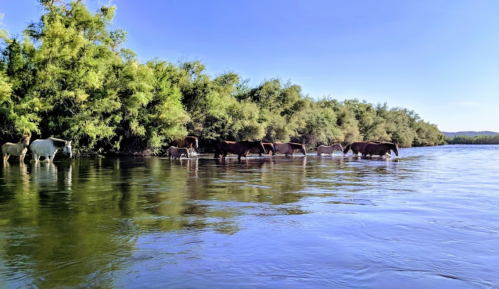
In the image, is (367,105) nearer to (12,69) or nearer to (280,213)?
(12,69)

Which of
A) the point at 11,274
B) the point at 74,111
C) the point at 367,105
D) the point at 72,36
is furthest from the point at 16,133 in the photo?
the point at 367,105

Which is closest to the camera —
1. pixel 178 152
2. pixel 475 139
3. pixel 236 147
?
pixel 178 152

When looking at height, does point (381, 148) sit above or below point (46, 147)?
below

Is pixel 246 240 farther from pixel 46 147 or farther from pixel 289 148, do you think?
pixel 289 148

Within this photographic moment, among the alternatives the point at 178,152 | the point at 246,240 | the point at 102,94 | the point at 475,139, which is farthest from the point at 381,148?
the point at 475,139

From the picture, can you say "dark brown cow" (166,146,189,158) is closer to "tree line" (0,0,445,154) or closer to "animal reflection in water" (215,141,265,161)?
"animal reflection in water" (215,141,265,161)

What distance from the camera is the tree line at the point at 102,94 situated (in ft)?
91.1

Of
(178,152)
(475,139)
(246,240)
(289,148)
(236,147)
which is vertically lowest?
(246,240)

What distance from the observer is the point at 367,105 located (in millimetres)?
99250

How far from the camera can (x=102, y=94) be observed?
32.1 meters

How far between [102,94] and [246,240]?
2970 cm

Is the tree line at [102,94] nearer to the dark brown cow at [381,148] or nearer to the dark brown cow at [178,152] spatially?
the dark brown cow at [178,152]

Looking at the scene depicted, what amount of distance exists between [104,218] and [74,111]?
2694 cm

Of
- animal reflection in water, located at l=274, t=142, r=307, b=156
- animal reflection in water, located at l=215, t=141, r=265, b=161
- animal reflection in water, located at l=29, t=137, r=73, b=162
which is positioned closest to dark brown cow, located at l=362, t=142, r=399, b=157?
animal reflection in water, located at l=274, t=142, r=307, b=156
